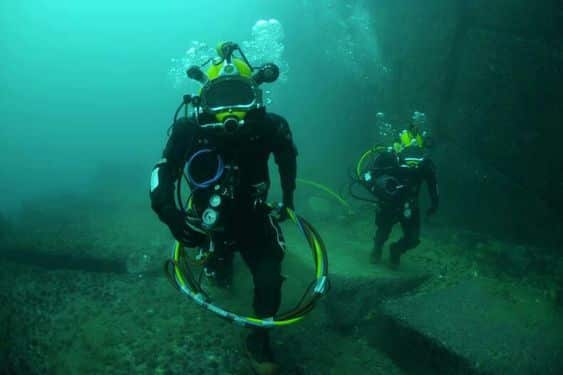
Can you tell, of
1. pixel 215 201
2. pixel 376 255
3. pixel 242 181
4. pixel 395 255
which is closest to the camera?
pixel 215 201

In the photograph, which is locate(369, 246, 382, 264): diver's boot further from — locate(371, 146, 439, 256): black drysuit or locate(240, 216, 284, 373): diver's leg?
locate(240, 216, 284, 373): diver's leg

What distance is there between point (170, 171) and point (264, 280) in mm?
1225

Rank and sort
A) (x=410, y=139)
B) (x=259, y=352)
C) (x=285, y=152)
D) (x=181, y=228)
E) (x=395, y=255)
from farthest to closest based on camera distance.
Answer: (x=395, y=255) → (x=410, y=139) → (x=285, y=152) → (x=259, y=352) → (x=181, y=228)

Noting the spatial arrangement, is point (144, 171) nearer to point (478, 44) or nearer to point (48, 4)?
point (478, 44)

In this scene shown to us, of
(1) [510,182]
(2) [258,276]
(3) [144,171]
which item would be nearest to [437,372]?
(2) [258,276]

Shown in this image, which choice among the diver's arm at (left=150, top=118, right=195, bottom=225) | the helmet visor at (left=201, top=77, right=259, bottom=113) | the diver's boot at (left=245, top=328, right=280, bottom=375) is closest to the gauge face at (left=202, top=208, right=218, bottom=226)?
the diver's arm at (left=150, top=118, right=195, bottom=225)

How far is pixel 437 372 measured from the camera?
11.6ft

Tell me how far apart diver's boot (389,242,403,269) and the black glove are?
12.6 feet

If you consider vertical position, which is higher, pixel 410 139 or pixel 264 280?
Answer: pixel 410 139

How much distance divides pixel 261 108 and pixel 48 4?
101296mm

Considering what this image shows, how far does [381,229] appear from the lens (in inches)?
220

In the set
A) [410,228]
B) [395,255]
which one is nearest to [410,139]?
[410,228]

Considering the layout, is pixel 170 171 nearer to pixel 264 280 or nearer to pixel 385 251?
pixel 264 280

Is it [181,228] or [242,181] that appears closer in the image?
[181,228]
